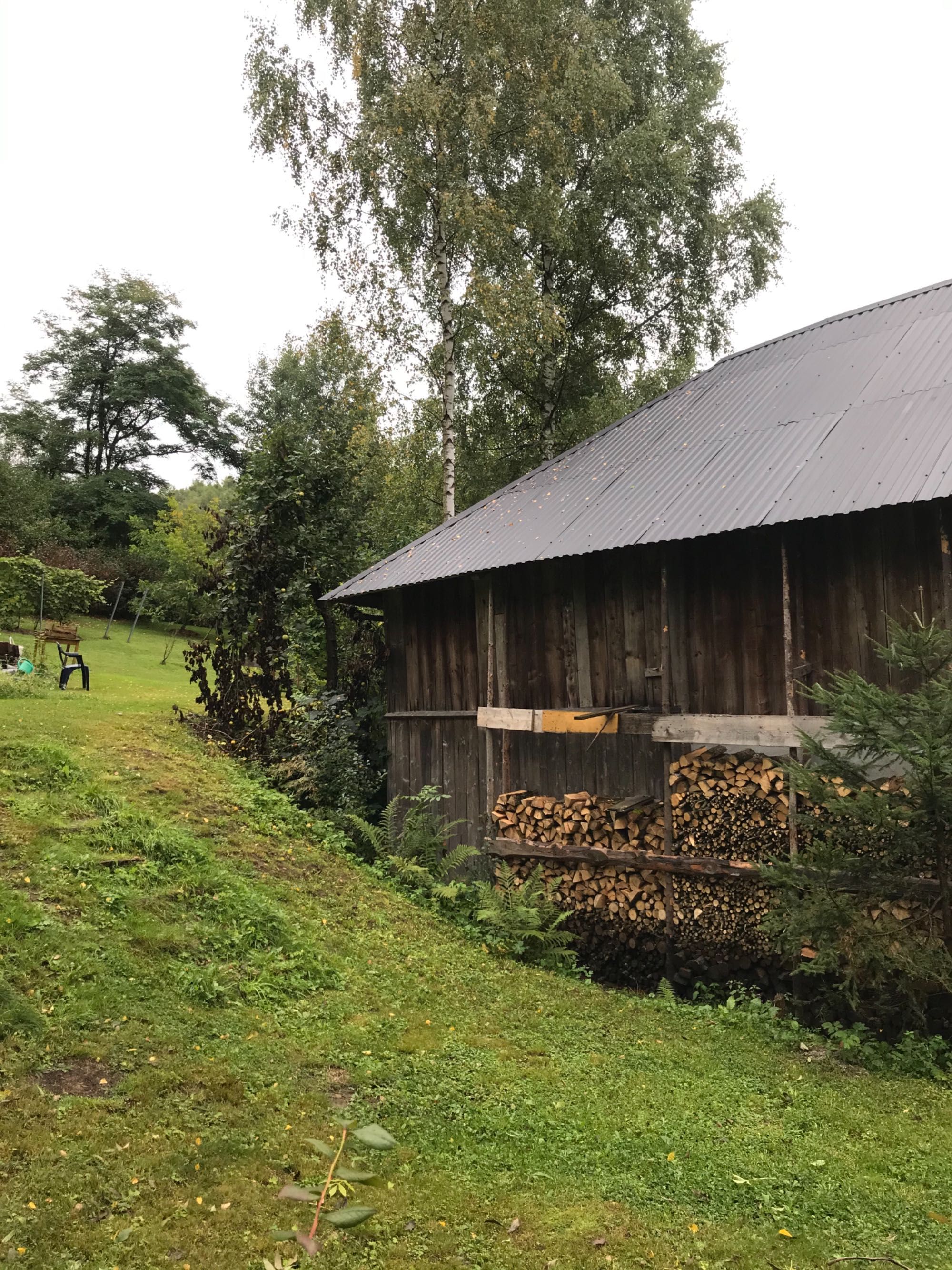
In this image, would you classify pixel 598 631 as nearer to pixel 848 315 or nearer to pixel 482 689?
pixel 482 689

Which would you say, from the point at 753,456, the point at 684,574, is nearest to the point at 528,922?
the point at 684,574

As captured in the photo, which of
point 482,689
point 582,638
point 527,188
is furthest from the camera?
point 527,188

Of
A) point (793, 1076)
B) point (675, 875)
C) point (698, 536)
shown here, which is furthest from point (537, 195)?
point (793, 1076)

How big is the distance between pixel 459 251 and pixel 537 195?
2.19m

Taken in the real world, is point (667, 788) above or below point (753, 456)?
below

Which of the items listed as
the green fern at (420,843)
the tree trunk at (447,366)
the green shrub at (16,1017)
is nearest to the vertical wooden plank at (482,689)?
the green fern at (420,843)

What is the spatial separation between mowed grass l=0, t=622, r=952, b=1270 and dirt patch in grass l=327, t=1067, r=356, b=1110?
0.02 m

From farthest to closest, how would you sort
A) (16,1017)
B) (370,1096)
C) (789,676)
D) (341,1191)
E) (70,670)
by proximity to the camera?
1. (70,670)
2. (789,676)
3. (370,1096)
4. (16,1017)
5. (341,1191)

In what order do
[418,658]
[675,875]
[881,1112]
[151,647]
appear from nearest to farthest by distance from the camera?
[881,1112]
[675,875]
[418,658]
[151,647]

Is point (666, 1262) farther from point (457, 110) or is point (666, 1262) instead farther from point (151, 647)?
point (151, 647)

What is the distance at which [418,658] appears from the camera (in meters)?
10.9

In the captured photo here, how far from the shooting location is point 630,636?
8.20 metres

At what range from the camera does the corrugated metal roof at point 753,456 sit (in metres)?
6.47

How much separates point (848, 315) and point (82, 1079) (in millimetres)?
9520
